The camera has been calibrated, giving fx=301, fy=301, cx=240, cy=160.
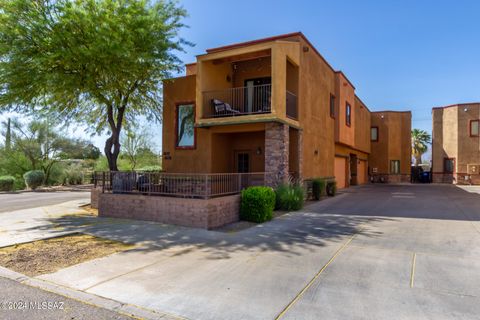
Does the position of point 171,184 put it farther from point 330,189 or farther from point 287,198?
point 330,189

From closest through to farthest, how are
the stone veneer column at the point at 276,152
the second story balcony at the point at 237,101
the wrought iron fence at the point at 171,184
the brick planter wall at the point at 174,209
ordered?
the brick planter wall at the point at 174,209, the wrought iron fence at the point at 171,184, the stone veneer column at the point at 276,152, the second story balcony at the point at 237,101

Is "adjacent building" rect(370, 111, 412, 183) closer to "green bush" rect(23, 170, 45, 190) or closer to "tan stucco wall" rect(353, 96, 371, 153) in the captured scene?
"tan stucco wall" rect(353, 96, 371, 153)

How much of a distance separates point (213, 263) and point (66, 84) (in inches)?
370

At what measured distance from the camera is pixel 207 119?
13.2m

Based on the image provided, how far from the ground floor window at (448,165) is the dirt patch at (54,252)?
3404 cm

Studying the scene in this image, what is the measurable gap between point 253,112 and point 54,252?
29.6ft

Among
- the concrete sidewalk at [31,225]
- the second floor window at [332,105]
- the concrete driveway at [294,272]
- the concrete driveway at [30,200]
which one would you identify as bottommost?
the concrete driveway at [30,200]

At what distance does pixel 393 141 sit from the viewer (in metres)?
33.2

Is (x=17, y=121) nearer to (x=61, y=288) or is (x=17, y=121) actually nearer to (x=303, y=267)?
(x=61, y=288)

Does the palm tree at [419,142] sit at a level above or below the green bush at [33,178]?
above

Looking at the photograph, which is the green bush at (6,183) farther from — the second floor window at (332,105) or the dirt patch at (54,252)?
the second floor window at (332,105)

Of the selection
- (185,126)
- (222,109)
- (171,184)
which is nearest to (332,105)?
(222,109)

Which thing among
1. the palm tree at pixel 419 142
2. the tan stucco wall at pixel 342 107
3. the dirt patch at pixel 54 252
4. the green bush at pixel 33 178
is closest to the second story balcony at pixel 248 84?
the tan stucco wall at pixel 342 107

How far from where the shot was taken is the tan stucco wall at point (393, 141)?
3322 cm
